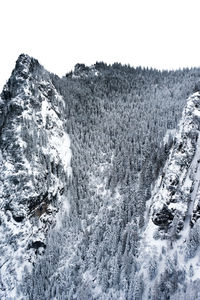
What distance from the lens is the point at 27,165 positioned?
94.5m

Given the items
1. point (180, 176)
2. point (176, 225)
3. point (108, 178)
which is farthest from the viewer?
point (108, 178)

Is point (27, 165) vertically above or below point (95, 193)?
above

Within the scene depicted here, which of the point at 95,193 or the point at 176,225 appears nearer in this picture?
the point at 176,225

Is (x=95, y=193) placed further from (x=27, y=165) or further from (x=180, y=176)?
(x=180, y=176)

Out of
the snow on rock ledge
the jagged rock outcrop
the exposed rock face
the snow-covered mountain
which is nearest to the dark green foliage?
the snow-covered mountain

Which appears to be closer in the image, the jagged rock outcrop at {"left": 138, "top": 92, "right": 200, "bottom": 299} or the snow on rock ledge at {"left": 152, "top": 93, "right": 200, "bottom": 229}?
the jagged rock outcrop at {"left": 138, "top": 92, "right": 200, "bottom": 299}

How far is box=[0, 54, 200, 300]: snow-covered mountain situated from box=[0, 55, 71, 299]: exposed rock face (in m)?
0.34

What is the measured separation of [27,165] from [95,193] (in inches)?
1019

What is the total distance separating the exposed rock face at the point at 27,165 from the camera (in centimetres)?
8456

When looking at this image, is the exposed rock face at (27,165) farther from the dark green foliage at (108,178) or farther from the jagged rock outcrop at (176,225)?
the jagged rock outcrop at (176,225)

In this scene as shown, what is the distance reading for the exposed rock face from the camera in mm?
84562

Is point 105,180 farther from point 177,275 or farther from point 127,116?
point 177,275

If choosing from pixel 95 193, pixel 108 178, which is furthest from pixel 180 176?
pixel 95 193

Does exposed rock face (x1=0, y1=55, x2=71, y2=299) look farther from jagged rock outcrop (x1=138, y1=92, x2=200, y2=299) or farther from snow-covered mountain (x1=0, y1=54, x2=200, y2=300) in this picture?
jagged rock outcrop (x1=138, y1=92, x2=200, y2=299)
